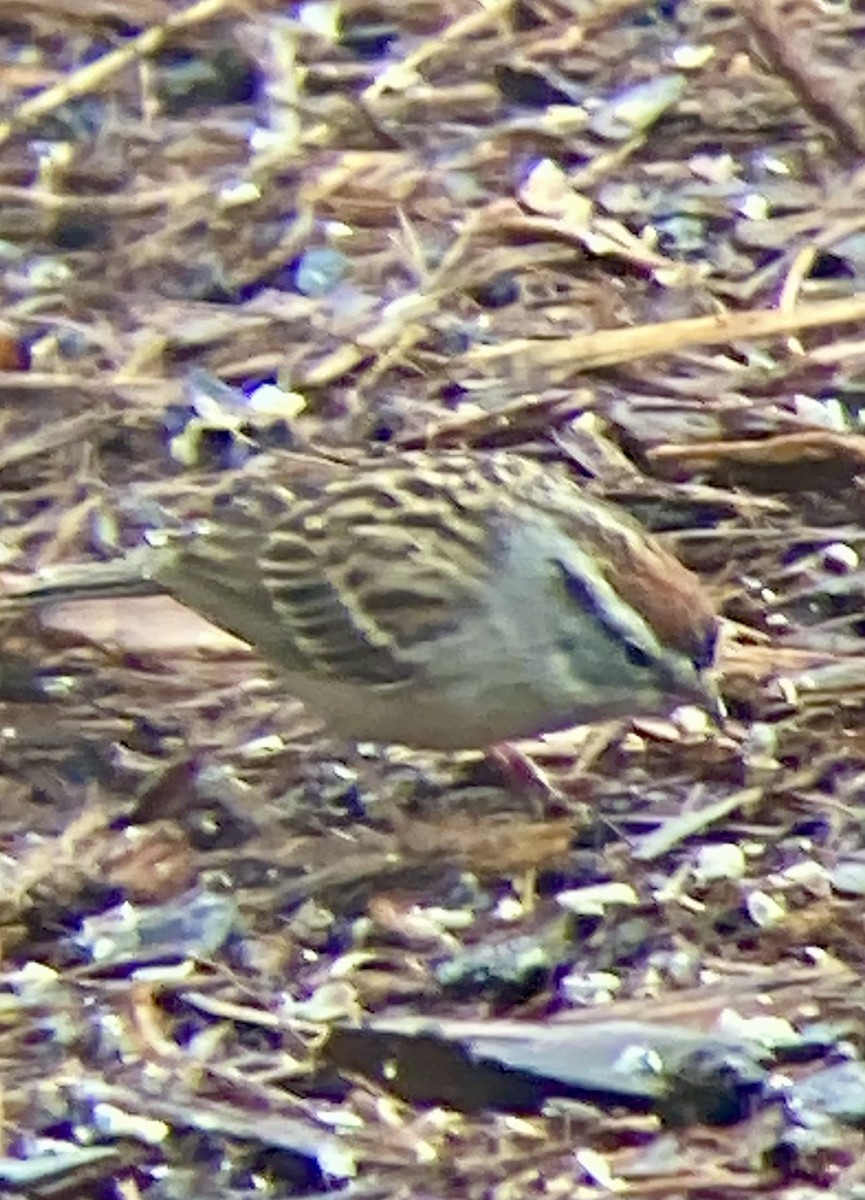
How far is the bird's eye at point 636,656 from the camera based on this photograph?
3346 mm

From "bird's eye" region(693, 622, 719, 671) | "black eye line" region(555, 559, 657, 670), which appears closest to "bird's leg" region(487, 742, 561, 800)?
"black eye line" region(555, 559, 657, 670)

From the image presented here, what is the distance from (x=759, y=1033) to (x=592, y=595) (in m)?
0.58

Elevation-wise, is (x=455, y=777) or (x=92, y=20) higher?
(x=92, y=20)

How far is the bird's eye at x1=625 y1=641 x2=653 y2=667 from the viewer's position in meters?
3.35

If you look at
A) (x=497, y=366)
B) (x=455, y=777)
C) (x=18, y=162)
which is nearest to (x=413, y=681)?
(x=455, y=777)

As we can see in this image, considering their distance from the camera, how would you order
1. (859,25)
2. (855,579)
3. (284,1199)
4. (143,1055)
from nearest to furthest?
(284,1199) < (143,1055) < (855,579) < (859,25)

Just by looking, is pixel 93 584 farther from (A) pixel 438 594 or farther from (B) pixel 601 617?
(B) pixel 601 617

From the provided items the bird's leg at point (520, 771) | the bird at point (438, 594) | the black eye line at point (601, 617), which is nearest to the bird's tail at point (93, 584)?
the bird at point (438, 594)

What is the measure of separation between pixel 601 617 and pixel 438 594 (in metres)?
0.31

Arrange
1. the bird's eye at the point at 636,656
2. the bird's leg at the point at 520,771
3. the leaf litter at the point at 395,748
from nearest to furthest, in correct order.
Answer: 1. the leaf litter at the point at 395,748
2. the bird's eye at the point at 636,656
3. the bird's leg at the point at 520,771

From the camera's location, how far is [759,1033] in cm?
324

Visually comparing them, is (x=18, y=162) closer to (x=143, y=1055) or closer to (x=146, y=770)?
(x=146, y=770)

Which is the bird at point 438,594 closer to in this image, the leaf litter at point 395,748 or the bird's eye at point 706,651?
the bird's eye at point 706,651

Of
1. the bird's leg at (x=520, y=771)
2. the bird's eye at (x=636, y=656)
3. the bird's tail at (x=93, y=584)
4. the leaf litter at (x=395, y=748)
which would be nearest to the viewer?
the leaf litter at (x=395, y=748)
